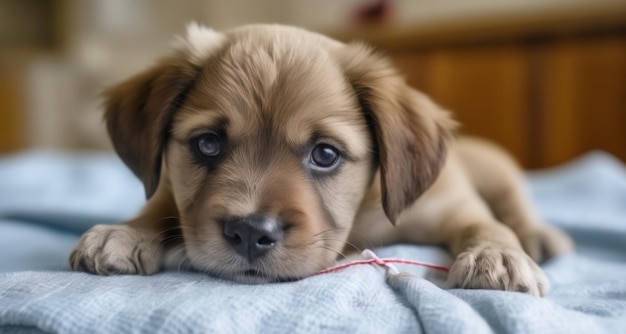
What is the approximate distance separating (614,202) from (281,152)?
2.28 metres

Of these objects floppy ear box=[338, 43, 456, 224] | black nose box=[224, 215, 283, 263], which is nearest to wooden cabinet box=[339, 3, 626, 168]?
floppy ear box=[338, 43, 456, 224]

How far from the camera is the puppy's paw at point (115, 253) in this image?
1607mm

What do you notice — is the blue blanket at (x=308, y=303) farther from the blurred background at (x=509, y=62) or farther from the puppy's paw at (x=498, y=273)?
the blurred background at (x=509, y=62)

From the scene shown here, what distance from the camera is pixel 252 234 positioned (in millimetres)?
1490

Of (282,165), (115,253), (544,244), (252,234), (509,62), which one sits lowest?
(544,244)

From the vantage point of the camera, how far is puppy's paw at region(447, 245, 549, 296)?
5.03 ft

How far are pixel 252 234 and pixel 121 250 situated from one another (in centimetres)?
40

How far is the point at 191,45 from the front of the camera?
206 centimetres

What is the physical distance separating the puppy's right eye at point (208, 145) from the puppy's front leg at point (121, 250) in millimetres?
246

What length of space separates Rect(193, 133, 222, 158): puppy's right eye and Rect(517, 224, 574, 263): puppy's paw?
118 cm

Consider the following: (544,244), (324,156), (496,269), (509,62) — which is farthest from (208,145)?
(509,62)

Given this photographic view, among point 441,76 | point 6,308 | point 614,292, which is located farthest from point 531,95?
point 6,308

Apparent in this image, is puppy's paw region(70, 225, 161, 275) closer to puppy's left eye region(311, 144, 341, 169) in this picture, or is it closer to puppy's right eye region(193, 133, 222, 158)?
puppy's right eye region(193, 133, 222, 158)

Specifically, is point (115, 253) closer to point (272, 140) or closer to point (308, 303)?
point (272, 140)
